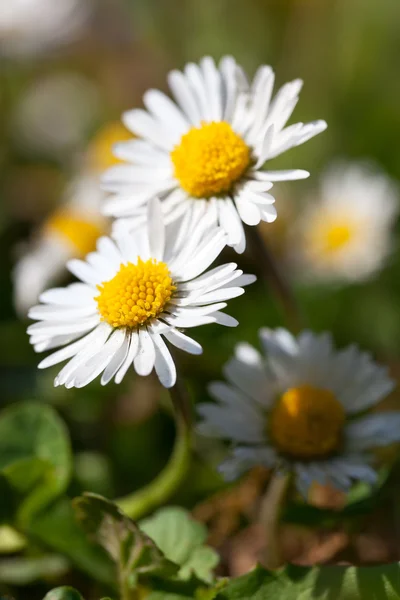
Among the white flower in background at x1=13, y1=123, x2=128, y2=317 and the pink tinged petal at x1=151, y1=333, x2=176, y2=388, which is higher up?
the white flower in background at x1=13, y1=123, x2=128, y2=317

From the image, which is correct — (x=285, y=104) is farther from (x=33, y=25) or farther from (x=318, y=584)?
(x=33, y=25)

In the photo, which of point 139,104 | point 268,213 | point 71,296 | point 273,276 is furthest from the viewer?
point 139,104

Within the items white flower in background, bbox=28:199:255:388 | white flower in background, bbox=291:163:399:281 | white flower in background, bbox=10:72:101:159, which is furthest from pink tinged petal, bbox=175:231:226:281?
white flower in background, bbox=10:72:101:159

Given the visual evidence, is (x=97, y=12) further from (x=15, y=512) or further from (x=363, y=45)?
(x=15, y=512)

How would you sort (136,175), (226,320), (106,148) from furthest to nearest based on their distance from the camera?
(106,148) < (136,175) < (226,320)

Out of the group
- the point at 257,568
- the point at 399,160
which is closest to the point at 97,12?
the point at 399,160

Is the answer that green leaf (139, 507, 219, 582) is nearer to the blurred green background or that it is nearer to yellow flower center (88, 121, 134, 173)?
the blurred green background

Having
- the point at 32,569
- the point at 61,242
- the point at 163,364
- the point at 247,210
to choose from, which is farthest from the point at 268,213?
the point at 61,242
